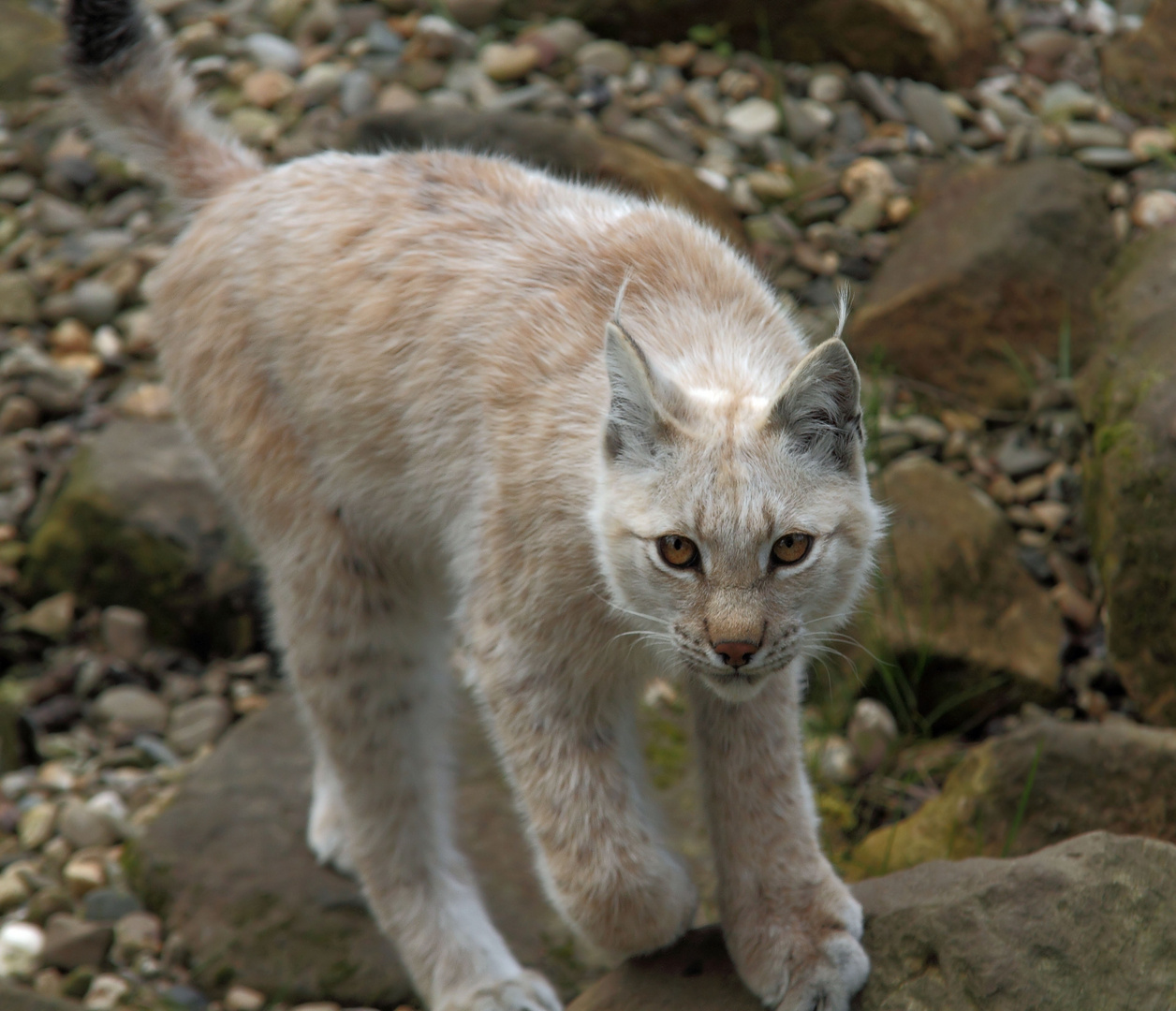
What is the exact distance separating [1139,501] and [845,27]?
420cm

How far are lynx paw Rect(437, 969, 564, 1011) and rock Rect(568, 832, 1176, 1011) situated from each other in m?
0.80

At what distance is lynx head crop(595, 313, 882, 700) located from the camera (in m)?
3.15

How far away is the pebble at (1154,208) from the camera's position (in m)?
6.73

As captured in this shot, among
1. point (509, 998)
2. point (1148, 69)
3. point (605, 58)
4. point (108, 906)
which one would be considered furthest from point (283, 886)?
point (1148, 69)

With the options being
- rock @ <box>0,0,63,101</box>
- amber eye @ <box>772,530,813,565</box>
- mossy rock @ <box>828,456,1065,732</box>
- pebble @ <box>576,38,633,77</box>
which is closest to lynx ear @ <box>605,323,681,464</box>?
amber eye @ <box>772,530,813,565</box>

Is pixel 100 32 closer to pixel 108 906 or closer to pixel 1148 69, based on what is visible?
pixel 108 906

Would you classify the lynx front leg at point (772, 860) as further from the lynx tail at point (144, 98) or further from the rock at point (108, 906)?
the lynx tail at point (144, 98)

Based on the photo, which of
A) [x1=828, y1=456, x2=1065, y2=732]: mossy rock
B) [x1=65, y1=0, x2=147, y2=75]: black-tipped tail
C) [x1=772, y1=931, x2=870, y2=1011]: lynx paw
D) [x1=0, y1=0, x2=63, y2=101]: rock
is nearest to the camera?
[x1=772, y1=931, x2=870, y2=1011]: lynx paw

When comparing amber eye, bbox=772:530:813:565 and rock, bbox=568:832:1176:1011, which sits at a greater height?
amber eye, bbox=772:530:813:565

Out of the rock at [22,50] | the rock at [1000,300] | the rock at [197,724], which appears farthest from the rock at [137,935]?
the rock at [22,50]

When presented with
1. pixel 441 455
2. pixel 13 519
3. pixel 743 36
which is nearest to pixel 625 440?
pixel 441 455

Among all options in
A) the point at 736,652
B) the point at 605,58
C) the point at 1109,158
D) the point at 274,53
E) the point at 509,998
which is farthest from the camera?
the point at 274,53

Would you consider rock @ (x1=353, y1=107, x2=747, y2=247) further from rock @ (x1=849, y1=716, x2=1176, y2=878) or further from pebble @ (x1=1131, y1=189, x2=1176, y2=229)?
rock @ (x1=849, y1=716, x2=1176, y2=878)

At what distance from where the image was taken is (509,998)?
429 centimetres
